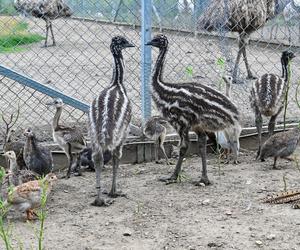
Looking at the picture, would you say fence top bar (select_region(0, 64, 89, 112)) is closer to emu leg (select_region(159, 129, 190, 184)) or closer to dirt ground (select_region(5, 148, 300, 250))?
dirt ground (select_region(5, 148, 300, 250))

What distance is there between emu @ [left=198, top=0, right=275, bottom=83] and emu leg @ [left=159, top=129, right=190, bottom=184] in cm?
348

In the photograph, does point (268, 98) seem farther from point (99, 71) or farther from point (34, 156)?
point (99, 71)

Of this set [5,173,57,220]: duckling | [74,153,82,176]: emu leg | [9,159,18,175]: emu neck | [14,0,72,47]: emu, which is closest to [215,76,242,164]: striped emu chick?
[74,153,82,176]: emu leg

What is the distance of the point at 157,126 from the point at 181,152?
0.77 meters

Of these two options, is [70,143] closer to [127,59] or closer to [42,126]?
[42,126]

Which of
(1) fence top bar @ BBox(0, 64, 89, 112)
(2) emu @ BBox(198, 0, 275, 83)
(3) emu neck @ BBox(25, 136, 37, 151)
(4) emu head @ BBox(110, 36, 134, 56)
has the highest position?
(2) emu @ BBox(198, 0, 275, 83)

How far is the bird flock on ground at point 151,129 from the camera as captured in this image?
6520 millimetres

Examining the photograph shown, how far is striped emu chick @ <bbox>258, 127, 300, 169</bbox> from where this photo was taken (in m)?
7.70

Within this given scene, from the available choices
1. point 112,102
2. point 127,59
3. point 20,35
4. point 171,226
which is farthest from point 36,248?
point 127,59

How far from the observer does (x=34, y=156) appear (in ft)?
23.5

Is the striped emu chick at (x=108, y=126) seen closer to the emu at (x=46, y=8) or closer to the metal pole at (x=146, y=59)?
the metal pole at (x=146, y=59)

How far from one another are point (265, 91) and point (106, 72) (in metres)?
4.52

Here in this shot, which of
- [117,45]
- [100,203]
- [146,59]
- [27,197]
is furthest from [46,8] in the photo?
[27,197]

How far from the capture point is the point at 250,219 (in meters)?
6.07
